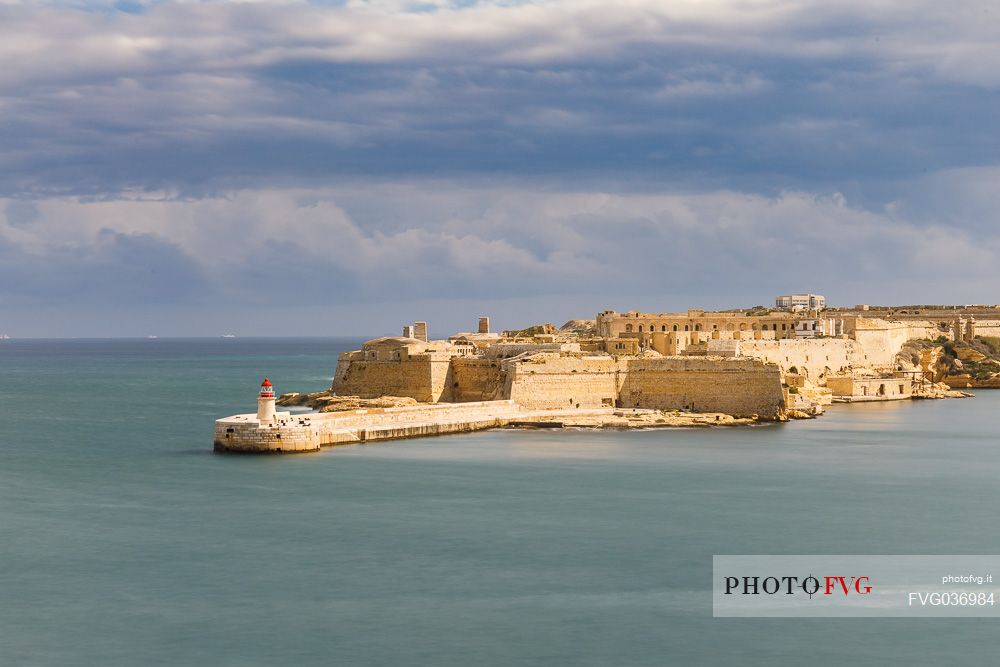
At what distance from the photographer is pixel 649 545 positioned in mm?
20688

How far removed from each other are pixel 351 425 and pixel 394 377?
33.4 ft

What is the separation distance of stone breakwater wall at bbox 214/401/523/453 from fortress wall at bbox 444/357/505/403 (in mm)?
2471

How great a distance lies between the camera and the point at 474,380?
42.7 meters

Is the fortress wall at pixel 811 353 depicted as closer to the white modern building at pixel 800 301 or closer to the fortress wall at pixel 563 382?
the fortress wall at pixel 563 382

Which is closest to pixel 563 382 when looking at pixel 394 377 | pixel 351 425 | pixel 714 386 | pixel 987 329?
pixel 714 386

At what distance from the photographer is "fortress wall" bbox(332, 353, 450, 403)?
42719 mm

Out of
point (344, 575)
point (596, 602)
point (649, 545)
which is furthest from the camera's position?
point (649, 545)

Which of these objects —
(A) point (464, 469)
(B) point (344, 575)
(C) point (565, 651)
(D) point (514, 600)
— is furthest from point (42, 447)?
(C) point (565, 651)

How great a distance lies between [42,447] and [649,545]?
21.0 meters

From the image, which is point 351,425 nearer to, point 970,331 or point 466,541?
point 466,541

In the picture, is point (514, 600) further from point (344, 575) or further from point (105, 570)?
point (105, 570)

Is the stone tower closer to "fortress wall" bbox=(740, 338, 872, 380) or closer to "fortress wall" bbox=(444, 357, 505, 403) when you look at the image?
"fortress wall" bbox=(740, 338, 872, 380)

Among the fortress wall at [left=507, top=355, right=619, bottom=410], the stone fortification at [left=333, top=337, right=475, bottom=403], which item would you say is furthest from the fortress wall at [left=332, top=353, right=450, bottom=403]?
the fortress wall at [left=507, top=355, right=619, bottom=410]

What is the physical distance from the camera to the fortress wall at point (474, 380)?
137 ft
